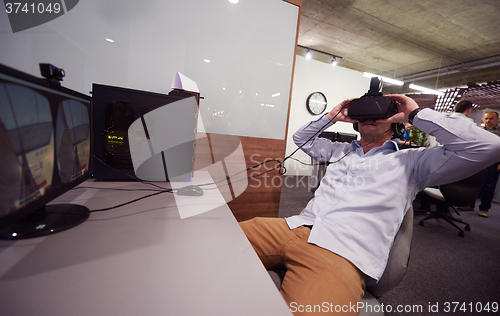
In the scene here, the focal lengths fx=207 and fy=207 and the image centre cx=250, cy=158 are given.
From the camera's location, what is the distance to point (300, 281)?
0.77 meters

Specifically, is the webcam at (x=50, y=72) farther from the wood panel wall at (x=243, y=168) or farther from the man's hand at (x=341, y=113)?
the man's hand at (x=341, y=113)

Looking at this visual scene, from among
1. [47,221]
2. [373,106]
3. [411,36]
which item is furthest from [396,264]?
[411,36]

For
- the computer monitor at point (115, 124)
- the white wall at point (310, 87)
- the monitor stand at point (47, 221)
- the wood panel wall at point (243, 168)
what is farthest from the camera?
the white wall at point (310, 87)

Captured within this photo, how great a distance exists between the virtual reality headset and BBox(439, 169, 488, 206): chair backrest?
2336 millimetres

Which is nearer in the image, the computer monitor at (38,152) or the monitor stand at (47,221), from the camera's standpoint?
the computer monitor at (38,152)

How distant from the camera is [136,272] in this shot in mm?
464

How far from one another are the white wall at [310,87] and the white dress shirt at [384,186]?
4.38 m

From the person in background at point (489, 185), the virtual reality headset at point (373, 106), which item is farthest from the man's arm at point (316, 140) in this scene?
the person in background at point (489, 185)

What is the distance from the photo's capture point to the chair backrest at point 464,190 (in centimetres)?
248

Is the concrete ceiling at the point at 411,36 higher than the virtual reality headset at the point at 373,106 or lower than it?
higher

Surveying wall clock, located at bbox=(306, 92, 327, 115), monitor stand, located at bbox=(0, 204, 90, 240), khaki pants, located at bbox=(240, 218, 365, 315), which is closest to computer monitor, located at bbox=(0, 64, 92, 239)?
monitor stand, located at bbox=(0, 204, 90, 240)

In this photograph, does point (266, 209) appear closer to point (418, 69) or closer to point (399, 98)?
point (399, 98)

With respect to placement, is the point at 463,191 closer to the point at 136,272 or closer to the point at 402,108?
the point at 402,108

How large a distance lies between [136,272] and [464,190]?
358cm
